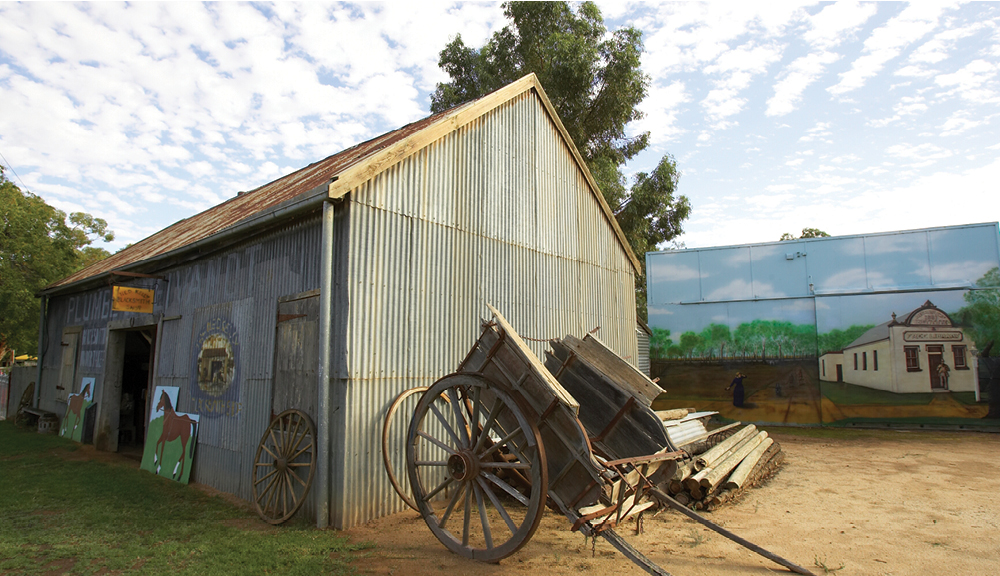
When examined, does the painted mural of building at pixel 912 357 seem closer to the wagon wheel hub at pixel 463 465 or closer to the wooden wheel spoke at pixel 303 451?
the wagon wheel hub at pixel 463 465

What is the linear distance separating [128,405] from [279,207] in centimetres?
903

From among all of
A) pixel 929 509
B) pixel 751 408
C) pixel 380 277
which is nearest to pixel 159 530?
pixel 380 277

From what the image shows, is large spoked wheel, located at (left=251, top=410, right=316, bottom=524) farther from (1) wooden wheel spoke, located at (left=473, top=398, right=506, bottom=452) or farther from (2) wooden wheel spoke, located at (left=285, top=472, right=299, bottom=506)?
(1) wooden wheel spoke, located at (left=473, top=398, right=506, bottom=452)

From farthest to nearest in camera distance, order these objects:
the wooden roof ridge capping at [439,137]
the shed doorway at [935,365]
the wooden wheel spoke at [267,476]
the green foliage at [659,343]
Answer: the green foliage at [659,343] → the shed doorway at [935,365] → the wooden wheel spoke at [267,476] → the wooden roof ridge capping at [439,137]

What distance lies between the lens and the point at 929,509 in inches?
282

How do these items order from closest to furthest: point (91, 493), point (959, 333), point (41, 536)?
point (41, 536)
point (91, 493)
point (959, 333)

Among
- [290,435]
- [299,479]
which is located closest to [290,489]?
[299,479]

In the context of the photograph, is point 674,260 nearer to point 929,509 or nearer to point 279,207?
point 929,509

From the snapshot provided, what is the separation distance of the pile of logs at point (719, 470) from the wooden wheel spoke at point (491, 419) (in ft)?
6.38

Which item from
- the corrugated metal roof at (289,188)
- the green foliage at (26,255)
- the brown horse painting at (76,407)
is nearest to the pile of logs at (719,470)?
the corrugated metal roof at (289,188)

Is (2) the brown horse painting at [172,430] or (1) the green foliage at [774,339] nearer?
(2) the brown horse painting at [172,430]

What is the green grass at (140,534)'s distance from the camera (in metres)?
4.99

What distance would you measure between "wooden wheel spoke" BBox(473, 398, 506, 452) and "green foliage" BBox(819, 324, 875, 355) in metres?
15.2

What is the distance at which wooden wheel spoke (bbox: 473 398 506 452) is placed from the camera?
15.8 ft
